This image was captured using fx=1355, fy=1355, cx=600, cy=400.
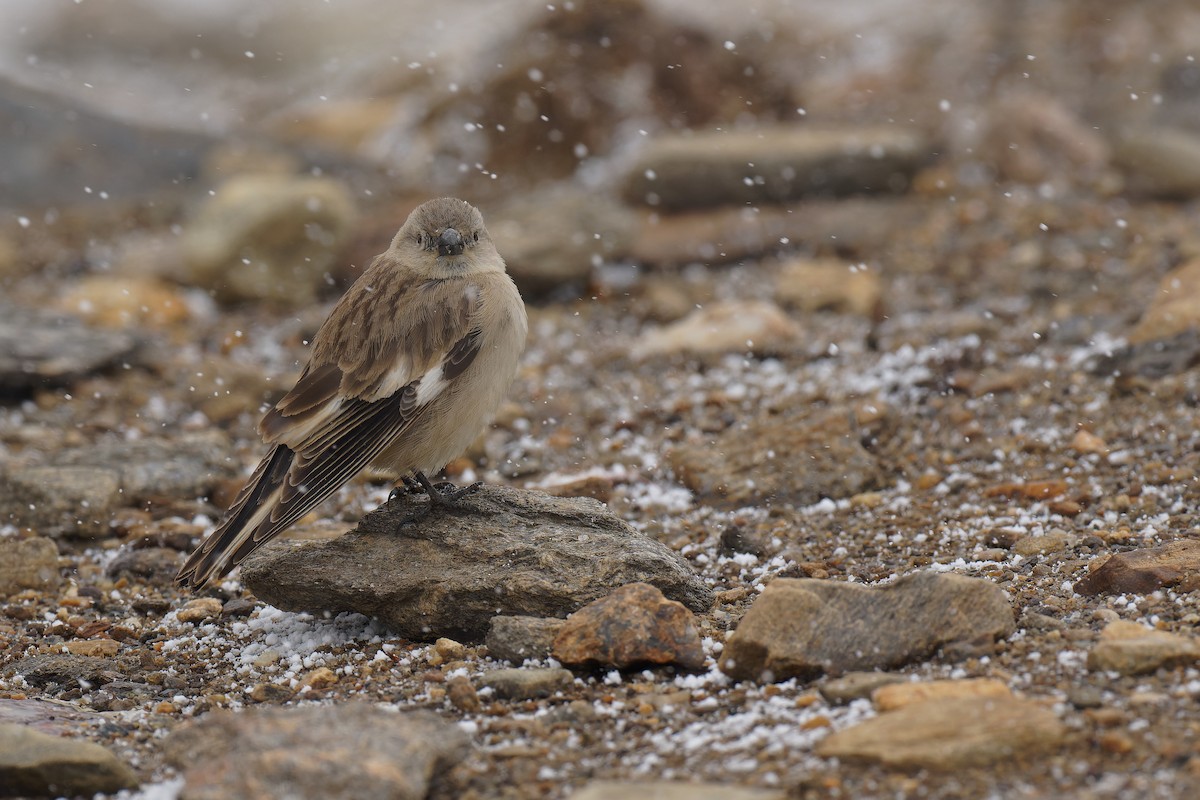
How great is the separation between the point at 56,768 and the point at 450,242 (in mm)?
2546

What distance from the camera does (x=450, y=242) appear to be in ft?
17.1

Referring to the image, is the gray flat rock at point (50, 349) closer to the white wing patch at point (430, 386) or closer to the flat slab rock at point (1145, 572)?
the white wing patch at point (430, 386)

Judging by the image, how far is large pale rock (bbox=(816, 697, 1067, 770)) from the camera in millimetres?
3047

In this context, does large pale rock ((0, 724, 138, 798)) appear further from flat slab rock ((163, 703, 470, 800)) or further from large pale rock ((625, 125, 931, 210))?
large pale rock ((625, 125, 931, 210))

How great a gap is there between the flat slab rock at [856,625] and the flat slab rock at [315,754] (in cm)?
90

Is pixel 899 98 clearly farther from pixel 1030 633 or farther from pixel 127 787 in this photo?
pixel 127 787

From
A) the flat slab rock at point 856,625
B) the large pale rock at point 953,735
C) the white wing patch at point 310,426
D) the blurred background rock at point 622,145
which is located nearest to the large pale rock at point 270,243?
the blurred background rock at point 622,145

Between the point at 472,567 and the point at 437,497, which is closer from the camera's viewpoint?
the point at 472,567

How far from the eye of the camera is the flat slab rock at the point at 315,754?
3.05m

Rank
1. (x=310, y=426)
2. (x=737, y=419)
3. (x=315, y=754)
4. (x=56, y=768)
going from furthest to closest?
(x=737, y=419) < (x=310, y=426) < (x=56, y=768) < (x=315, y=754)

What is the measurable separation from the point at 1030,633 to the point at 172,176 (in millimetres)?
9110

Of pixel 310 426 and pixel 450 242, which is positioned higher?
Answer: pixel 450 242

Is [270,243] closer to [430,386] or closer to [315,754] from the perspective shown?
[430,386]

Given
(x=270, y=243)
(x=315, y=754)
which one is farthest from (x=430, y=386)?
(x=270, y=243)
